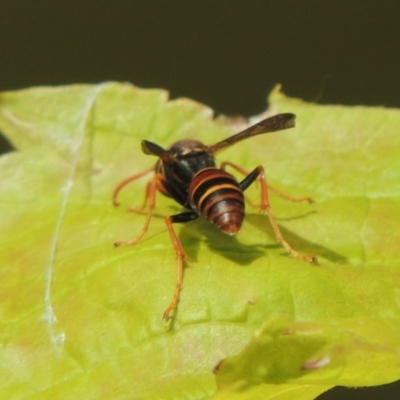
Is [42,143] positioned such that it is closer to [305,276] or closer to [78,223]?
[78,223]

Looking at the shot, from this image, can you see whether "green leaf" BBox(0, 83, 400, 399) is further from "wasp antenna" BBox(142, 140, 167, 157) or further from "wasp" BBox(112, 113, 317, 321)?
"wasp antenna" BBox(142, 140, 167, 157)

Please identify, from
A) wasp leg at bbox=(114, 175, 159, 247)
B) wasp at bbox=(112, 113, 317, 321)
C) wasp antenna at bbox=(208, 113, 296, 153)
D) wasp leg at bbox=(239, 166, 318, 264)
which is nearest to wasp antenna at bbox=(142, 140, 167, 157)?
wasp at bbox=(112, 113, 317, 321)

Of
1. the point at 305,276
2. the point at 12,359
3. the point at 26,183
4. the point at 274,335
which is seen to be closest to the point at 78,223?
the point at 26,183

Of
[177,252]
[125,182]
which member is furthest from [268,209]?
[125,182]

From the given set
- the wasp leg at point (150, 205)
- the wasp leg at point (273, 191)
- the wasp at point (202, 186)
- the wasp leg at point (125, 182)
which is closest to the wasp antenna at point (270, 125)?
the wasp at point (202, 186)

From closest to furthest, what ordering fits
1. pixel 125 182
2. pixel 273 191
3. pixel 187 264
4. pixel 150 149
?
pixel 187 264 < pixel 150 149 < pixel 273 191 < pixel 125 182

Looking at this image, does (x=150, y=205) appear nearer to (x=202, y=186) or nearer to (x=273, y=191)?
(x=202, y=186)
